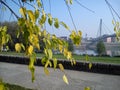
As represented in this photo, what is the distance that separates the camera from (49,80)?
32.7 feet

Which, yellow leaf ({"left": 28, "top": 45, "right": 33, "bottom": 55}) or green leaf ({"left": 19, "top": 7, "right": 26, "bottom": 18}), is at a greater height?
green leaf ({"left": 19, "top": 7, "right": 26, "bottom": 18})

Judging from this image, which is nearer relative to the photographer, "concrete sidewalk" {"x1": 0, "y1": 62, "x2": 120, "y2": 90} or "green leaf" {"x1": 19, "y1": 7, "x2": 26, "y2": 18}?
"green leaf" {"x1": 19, "y1": 7, "x2": 26, "y2": 18}

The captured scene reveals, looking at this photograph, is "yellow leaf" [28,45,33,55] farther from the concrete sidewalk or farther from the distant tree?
the distant tree

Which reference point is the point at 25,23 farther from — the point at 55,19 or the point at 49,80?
the point at 49,80

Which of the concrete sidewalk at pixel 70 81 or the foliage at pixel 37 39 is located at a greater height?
the foliage at pixel 37 39

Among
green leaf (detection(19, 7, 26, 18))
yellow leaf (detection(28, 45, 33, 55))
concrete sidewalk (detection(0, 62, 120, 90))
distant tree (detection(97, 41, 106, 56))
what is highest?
green leaf (detection(19, 7, 26, 18))

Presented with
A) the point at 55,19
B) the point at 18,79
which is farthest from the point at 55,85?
the point at 55,19

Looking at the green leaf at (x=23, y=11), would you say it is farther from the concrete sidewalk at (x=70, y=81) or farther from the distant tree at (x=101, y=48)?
the distant tree at (x=101, y=48)

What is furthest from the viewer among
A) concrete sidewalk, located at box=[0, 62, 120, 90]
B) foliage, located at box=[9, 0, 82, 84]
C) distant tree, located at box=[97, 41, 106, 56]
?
distant tree, located at box=[97, 41, 106, 56]

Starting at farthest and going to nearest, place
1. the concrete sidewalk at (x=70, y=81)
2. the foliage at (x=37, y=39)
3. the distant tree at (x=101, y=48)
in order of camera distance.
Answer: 1. the distant tree at (x=101, y=48)
2. the concrete sidewalk at (x=70, y=81)
3. the foliage at (x=37, y=39)

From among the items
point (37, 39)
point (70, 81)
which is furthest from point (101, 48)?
point (37, 39)

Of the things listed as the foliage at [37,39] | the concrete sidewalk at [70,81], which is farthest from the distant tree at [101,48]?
the foliage at [37,39]

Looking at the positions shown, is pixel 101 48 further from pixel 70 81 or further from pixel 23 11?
pixel 23 11

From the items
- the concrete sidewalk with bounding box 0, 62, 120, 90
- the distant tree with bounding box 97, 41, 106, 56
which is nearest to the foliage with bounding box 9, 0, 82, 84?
the concrete sidewalk with bounding box 0, 62, 120, 90
